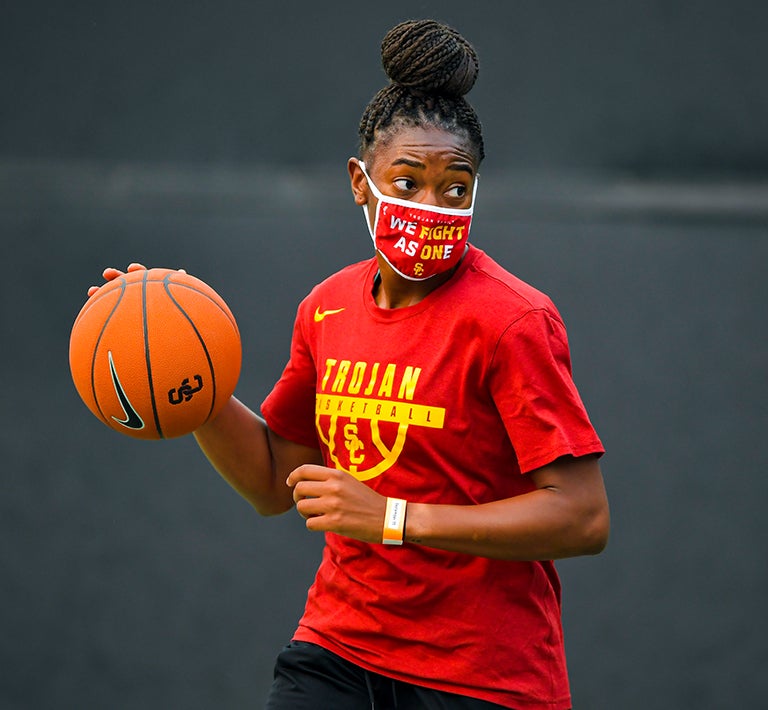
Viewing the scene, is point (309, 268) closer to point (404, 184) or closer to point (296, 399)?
point (296, 399)

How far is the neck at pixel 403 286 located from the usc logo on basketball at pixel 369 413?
150mm

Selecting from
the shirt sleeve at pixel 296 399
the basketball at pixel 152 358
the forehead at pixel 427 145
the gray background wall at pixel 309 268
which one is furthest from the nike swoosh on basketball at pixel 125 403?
the gray background wall at pixel 309 268

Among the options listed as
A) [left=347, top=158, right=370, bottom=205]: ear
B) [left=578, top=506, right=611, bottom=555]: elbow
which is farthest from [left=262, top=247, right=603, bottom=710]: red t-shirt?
[left=347, top=158, right=370, bottom=205]: ear

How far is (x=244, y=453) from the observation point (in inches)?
94.7

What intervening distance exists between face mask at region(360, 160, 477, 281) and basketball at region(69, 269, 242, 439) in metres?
0.39

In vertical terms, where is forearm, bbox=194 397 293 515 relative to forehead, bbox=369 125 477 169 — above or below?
below

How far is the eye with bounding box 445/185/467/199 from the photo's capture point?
2098mm

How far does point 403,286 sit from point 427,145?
28 cm

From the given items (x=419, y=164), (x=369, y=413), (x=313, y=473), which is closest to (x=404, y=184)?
(x=419, y=164)

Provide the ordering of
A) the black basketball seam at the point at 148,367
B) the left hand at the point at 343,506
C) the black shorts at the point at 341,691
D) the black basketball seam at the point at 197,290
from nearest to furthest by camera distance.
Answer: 1. the left hand at the point at 343,506
2. the black shorts at the point at 341,691
3. the black basketball seam at the point at 148,367
4. the black basketball seam at the point at 197,290

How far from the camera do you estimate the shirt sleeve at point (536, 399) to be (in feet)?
6.34

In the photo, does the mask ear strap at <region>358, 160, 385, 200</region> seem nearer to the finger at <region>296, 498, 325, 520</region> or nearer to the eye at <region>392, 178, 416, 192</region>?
the eye at <region>392, 178, 416, 192</region>

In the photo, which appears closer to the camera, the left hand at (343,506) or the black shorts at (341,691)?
the left hand at (343,506)

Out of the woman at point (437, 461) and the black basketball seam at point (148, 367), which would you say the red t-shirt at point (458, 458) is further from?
the black basketball seam at point (148, 367)
